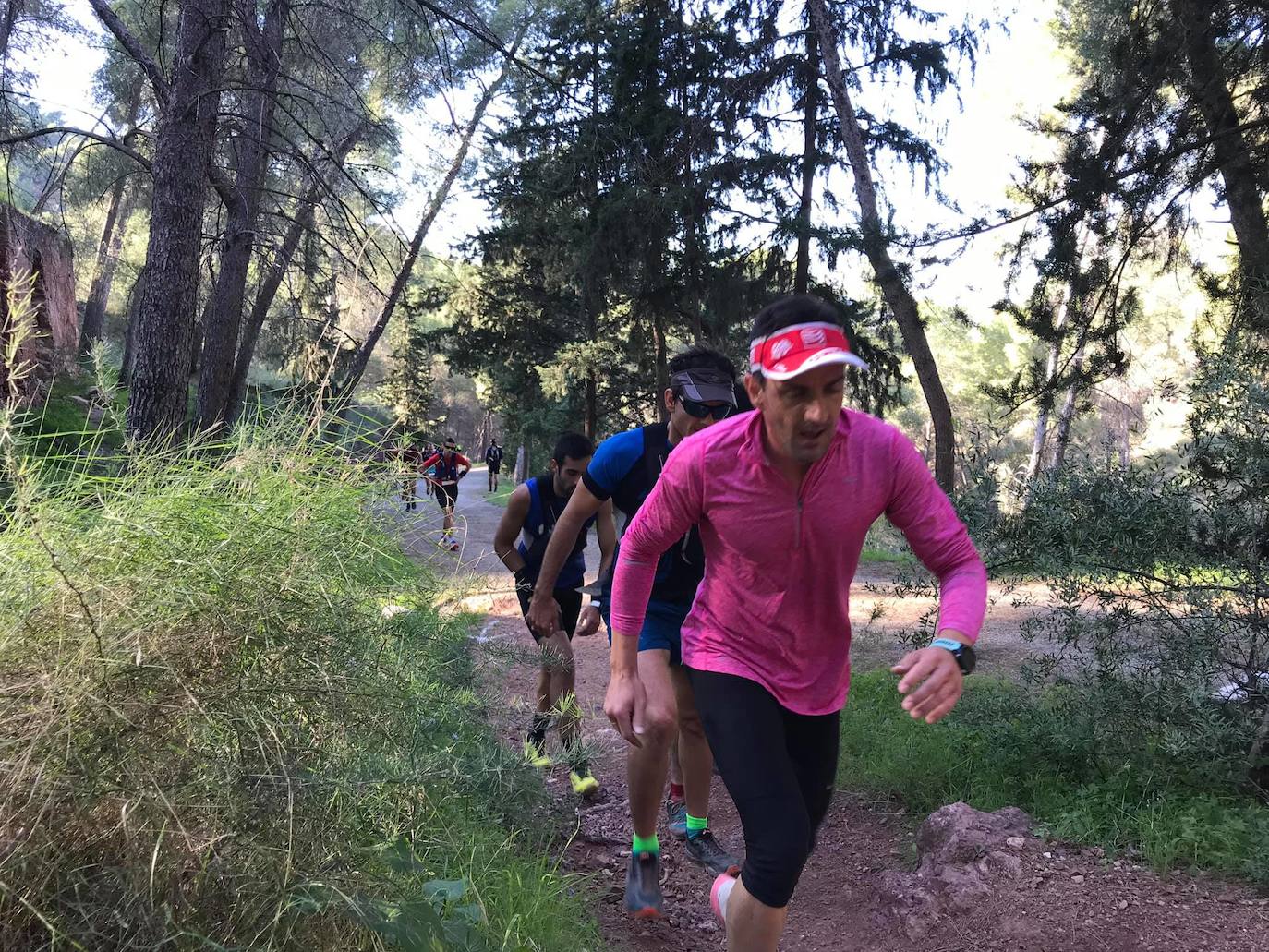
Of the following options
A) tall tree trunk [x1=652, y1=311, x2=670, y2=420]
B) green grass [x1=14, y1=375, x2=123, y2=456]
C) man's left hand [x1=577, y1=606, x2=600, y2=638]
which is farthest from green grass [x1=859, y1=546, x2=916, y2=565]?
green grass [x1=14, y1=375, x2=123, y2=456]

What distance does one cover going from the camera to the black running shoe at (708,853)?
423 centimetres

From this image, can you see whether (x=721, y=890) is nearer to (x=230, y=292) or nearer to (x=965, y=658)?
(x=965, y=658)

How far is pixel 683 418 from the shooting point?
413 cm

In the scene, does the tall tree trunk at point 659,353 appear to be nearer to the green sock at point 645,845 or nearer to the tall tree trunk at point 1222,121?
the tall tree trunk at point 1222,121

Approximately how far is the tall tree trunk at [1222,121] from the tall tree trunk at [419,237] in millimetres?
Result: 4200

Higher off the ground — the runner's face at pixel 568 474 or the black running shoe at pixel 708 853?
the runner's face at pixel 568 474

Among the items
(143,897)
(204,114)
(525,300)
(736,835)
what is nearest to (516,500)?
(736,835)

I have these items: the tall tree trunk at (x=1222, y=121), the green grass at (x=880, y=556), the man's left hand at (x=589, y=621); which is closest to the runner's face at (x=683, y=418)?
the man's left hand at (x=589, y=621)

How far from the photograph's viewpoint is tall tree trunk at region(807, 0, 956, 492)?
25.8ft

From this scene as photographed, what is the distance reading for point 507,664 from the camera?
384 centimetres

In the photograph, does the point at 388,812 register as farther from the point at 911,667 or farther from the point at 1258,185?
the point at 1258,185

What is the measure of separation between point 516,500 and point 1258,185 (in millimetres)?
4837

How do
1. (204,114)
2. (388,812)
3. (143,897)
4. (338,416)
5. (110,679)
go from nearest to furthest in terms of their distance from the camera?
(143,897)
(110,679)
(388,812)
(338,416)
(204,114)

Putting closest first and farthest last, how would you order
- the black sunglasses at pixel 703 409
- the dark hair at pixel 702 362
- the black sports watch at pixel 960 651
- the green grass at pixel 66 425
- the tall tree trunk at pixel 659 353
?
1. the black sports watch at pixel 960 651
2. the green grass at pixel 66 425
3. the black sunglasses at pixel 703 409
4. the dark hair at pixel 702 362
5. the tall tree trunk at pixel 659 353
